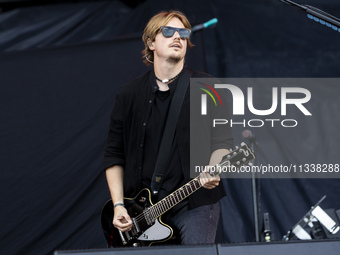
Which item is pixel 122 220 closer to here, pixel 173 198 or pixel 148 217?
pixel 148 217

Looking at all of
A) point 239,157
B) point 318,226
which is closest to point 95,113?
point 239,157

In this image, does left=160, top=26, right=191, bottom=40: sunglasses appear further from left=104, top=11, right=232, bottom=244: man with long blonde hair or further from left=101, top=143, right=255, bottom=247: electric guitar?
left=101, top=143, right=255, bottom=247: electric guitar

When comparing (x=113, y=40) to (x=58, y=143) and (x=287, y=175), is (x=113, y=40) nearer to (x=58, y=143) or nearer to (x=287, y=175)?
(x=58, y=143)

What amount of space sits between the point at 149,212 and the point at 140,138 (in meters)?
0.43

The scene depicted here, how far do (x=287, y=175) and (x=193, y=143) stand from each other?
6.50 ft

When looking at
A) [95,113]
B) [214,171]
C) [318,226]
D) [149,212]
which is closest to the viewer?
[214,171]

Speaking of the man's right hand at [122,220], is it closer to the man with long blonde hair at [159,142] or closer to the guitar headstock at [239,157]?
the man with long blonde hair at [159,142]

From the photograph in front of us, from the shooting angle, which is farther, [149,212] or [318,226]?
[318,226]

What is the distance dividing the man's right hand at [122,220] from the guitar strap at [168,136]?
21cm

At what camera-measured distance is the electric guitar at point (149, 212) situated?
3145 millimetres

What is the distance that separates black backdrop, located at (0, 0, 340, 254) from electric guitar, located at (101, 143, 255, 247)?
132 cm

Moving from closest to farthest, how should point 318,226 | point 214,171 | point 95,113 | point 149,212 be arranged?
point 214,171, point 149,212, point 318,226, point 95,113

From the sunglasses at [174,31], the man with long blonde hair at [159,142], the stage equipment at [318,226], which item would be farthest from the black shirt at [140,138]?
the stage equipment at [318,226]

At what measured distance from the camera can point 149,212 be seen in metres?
3.23
